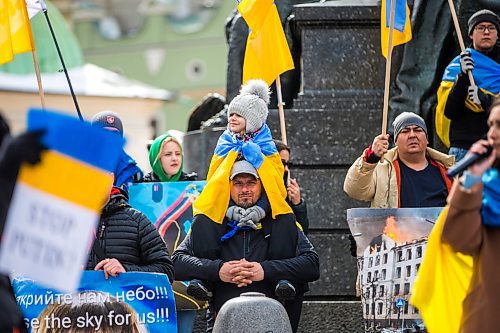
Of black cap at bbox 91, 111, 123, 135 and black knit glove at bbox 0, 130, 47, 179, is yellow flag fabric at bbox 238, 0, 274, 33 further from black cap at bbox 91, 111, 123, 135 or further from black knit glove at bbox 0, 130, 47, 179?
black knit glove at bbox 0, 130, 47, 179

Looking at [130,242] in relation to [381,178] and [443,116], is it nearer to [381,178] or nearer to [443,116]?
[381,178]

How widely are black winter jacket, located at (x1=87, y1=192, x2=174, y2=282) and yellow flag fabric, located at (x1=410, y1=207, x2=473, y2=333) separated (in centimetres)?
208

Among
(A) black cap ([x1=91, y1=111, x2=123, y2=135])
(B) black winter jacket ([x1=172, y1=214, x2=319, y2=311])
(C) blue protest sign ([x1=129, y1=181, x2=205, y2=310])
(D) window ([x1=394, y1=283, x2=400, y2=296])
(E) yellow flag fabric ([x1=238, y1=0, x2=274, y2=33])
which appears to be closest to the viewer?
(D) window ([x1=394, y1=283, x2=400, y2=296])

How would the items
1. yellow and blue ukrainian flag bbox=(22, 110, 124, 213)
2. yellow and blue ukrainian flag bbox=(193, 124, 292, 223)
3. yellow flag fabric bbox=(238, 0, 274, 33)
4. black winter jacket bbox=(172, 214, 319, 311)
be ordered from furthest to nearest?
yellow flag fabric bbox=(238, 0, 274, 33), yellow and blue ukrainian flag bbox=(193, 124, 292, 223), black winter jacket bbox=(172, 214, 319, 311), yellow and blue ukrainian flag bbox=(22, 110, 124, 213)

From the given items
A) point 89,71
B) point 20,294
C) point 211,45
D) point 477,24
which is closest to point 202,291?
point 20,294

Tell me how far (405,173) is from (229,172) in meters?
1.09

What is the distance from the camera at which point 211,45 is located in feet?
234

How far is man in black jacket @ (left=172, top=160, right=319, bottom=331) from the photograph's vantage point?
9.55 m

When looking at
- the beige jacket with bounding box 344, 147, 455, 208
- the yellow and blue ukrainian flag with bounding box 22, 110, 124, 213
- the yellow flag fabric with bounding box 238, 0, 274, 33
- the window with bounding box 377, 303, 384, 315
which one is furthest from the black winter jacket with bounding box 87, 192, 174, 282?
the yellow flag fabric with bounding box 238, 0, 274, 33

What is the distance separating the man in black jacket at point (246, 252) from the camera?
31.3 feet

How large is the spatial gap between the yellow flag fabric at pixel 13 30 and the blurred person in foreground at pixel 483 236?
4796 millimetres

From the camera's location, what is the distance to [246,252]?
973 centimetres

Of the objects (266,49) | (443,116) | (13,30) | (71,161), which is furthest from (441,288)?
(13,30)

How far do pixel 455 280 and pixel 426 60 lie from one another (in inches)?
203
